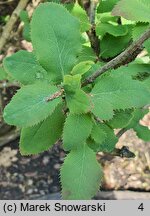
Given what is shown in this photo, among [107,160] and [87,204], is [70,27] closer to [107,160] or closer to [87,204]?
[87,204]

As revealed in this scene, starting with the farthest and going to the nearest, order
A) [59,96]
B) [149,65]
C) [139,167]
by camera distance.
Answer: [139,167]
[149,65]
[59,96]

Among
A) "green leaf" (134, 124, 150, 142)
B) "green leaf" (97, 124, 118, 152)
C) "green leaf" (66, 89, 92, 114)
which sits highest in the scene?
"green leaf" (66, 89, 92, 114)

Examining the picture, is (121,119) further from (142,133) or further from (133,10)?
(142,133)

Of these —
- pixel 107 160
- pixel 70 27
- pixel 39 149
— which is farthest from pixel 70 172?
pixel 107 160

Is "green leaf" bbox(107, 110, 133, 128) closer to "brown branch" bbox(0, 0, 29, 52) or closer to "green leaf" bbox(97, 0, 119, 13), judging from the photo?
"green leaf" bbox(97, 0, 119, 13)

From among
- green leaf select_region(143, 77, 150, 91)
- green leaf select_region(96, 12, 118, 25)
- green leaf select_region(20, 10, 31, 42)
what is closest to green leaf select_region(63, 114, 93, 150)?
green leaf select_region(143, 77, 150, 91)

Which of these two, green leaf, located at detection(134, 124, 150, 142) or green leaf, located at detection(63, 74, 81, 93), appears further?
green leaf, located at detection(134, 124, 150, 142)
